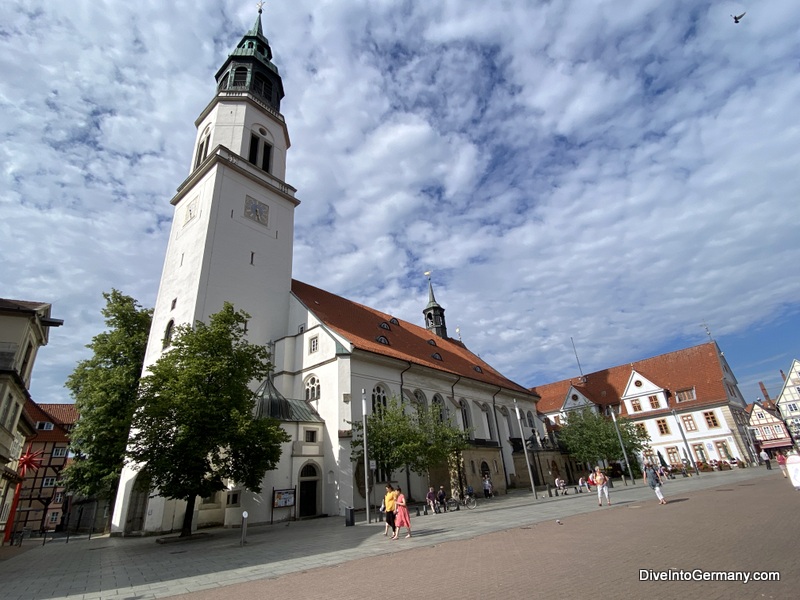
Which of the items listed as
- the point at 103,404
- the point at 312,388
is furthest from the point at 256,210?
the point at 103,404

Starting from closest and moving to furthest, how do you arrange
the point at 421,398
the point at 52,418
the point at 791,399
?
the point at 421,398 < the point at 52,418 < the point at 791,399

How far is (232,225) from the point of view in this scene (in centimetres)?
2847

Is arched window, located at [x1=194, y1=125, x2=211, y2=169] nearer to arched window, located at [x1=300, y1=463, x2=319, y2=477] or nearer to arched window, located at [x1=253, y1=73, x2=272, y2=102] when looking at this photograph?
arched window, located at [x1=253, y1=73, x2=272, y2=102]

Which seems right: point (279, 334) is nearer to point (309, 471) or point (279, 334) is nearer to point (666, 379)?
point (309, 471)

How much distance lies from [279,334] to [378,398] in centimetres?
823

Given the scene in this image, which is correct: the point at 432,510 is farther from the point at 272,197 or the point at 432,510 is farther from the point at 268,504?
the point at 272,197

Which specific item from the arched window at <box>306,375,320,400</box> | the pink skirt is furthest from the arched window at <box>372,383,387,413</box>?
the pink skirt

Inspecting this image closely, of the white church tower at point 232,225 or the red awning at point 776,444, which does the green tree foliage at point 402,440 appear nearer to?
the white church tower at point 232,225

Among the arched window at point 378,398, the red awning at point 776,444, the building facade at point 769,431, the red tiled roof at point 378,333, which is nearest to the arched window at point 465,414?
the red tiled roof at point 378,333

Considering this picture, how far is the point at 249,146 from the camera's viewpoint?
32.4m

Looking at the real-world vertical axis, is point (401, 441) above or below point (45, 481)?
below

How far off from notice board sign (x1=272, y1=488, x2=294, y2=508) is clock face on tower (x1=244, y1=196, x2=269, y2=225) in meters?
18.4

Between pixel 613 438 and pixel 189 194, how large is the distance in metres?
38.4

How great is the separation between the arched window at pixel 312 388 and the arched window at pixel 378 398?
3409 millimetres
